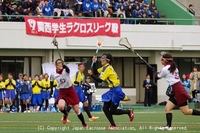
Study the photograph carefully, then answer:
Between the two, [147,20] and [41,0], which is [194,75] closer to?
[147,20]

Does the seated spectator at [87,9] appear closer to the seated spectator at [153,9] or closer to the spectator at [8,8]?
the spectator at [8,8]

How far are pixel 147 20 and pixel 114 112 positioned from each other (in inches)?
932

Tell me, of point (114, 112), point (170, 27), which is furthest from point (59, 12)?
point (114, 112)

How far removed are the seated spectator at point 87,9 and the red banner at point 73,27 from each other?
909 mm

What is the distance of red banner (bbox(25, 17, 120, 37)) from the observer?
127ft

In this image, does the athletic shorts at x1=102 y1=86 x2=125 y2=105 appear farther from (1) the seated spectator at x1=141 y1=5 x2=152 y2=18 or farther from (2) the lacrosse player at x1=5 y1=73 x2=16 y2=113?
(1) the seated spectator at x1=141 y1=5 x2=152 y2=18

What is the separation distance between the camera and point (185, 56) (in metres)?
44.1

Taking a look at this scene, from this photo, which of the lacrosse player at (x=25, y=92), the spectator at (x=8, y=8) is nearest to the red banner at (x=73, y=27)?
the spectator at (x=8, y=8)

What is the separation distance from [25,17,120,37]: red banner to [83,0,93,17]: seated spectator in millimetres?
909

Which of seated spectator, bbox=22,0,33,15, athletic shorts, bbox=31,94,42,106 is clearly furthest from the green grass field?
seated spectator, bbox=22,0,33,15

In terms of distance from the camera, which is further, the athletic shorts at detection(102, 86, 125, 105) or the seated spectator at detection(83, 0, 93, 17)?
the seated spectator at detection(83, 0, 93, 17)

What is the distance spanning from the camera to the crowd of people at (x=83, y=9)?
39500 millimetres

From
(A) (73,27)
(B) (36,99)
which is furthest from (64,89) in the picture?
(A) (73,27)

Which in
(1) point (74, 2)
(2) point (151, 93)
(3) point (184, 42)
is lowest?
(2) point (151, 93)
